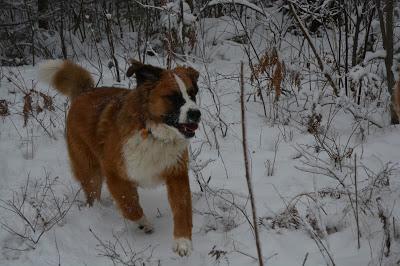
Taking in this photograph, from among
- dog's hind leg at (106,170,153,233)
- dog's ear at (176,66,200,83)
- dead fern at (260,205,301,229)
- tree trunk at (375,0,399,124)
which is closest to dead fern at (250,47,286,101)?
tree trunk at (375,0,399,124)

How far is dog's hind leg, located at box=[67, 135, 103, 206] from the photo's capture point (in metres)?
4.27

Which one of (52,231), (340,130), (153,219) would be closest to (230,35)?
(340,130)

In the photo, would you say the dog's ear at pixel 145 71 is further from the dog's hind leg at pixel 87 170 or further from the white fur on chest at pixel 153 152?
the dog's hind leg at pixel 87 170

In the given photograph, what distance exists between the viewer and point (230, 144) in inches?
211

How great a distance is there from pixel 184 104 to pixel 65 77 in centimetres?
169

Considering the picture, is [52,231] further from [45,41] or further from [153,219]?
[45,41]

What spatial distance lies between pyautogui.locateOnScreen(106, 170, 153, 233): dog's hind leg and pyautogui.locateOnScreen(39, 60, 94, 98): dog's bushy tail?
4.26 ft

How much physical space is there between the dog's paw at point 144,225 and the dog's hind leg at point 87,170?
0.69 metres

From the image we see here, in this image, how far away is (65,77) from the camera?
183 inches

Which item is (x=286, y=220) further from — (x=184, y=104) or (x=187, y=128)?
(x=184, y=104)

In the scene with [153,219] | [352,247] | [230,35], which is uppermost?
[230,35]

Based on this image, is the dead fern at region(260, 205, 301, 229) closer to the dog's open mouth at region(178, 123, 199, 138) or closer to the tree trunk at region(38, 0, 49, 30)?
the dog's open mouth at region(178, 123, 199, 138)

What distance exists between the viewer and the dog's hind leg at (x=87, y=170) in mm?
4270

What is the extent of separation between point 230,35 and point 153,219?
247 inches
